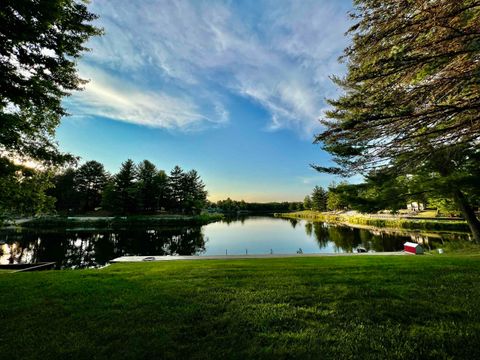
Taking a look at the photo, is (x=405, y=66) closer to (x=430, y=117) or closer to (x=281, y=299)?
(x=430, y=117)

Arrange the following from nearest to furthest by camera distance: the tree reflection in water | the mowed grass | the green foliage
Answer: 1. the mowed grass
2. the green foliage
3. the tree reflection in water

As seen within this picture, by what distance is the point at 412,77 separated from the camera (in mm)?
5027

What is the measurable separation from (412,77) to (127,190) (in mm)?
51323

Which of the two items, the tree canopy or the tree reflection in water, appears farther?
the tree reflection in water

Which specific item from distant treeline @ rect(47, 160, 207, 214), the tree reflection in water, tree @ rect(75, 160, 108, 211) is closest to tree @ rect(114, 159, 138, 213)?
distant treeline @ rect(47, 160, 207, 214)

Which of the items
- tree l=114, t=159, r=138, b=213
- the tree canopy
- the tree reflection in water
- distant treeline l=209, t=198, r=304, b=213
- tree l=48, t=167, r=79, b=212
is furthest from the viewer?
distant treeline l=209, t=198, r=304, b=213

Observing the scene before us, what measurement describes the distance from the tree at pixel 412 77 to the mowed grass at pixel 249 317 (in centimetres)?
324

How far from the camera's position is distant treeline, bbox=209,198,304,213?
12456cm

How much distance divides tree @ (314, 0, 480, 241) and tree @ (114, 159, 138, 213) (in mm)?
49654

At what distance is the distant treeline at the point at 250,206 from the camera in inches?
4904

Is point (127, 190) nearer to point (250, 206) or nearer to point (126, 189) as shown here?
point (126, 189)

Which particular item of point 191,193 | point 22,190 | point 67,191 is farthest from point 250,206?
point 22,190

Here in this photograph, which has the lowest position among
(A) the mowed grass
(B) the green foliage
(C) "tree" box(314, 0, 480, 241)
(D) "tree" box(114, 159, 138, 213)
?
(A) the mowed grass

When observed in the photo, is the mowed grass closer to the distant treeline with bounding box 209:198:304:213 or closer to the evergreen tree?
the evergreen tree
